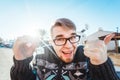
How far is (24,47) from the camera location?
175 centimetres

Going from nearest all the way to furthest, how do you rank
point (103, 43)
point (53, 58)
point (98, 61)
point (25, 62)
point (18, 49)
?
point (103, 43)
point (98, 61)
point (18, 49)
point (25, 62)
point (53, 58)

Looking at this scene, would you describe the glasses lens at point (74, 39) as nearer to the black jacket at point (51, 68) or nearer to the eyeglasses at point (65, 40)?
the eyeglasses at point (65, 40)

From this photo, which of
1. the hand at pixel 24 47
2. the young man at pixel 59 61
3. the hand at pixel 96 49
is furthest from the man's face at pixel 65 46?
the hand at pixel 96 49

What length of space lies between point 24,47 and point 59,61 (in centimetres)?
40

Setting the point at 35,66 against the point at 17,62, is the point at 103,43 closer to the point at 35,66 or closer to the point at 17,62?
the point at 17,62

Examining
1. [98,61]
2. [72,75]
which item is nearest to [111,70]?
[98,61]

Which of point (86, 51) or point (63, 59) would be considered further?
point (63, 59)

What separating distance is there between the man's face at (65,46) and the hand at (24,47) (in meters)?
0.23

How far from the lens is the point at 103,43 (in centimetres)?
144

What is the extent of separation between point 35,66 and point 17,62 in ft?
1.10

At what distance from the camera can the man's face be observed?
72.3 inches

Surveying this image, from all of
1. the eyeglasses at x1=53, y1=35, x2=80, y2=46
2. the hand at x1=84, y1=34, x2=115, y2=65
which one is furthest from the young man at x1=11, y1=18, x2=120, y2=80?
the hand at x1=84, y1=34, x2=115, y2=65

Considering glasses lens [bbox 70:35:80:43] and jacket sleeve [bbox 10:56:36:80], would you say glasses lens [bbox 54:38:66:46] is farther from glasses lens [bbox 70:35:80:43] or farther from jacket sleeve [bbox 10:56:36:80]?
jacket sleeve [bbox 10:56:36:80]

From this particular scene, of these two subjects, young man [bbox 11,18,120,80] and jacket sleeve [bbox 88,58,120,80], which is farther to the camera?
young man [bbox 11,18,120,80]
